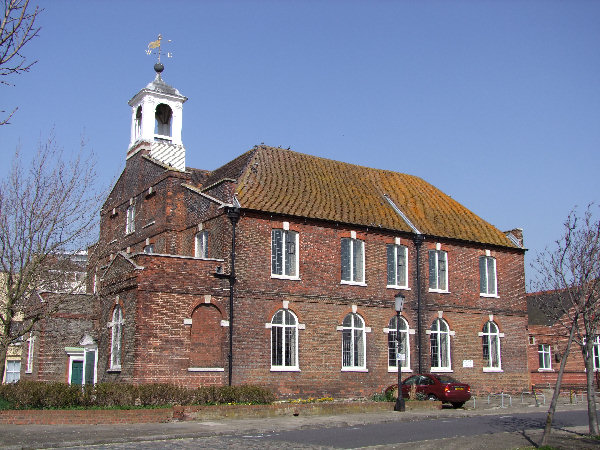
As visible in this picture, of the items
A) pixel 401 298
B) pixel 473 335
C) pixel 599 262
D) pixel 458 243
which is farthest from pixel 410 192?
pixel 599 262

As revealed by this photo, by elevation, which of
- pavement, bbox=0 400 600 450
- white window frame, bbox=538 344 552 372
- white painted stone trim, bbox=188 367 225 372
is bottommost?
pavement, bbox=0 400 600 450

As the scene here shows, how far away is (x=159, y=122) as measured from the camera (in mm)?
37031

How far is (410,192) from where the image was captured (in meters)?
37.5

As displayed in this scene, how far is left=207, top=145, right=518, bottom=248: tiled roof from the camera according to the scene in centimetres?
3031

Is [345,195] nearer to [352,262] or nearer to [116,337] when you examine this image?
[352,262]

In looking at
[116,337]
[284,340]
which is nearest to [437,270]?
[284,340]

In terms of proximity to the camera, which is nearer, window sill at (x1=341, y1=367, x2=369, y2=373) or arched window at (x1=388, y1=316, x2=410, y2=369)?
window sill at (x1=341, y1=367, x2=369, y2=373)

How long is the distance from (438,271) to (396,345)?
4570 millimetres

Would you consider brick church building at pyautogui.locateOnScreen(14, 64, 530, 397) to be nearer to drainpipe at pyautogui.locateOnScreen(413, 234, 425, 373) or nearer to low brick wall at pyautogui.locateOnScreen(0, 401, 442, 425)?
drainpipe at pyautogui.locateOnScreen(413, 234, 425, 373)

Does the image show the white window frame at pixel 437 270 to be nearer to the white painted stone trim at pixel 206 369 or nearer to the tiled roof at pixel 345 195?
the tiled roof at pixel 345 195

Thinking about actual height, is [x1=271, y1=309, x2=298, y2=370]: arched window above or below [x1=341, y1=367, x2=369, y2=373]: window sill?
above

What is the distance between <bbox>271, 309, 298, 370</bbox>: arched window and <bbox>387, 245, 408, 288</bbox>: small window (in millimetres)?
5688

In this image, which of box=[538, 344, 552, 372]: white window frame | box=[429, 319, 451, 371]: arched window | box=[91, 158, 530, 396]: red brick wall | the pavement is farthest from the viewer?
box=[538, 344, 552, 372]: white window frame

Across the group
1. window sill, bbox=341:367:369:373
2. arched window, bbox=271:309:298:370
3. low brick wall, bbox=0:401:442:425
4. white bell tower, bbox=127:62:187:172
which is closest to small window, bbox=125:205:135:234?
white bell tower, bbox=127:62:187:172
